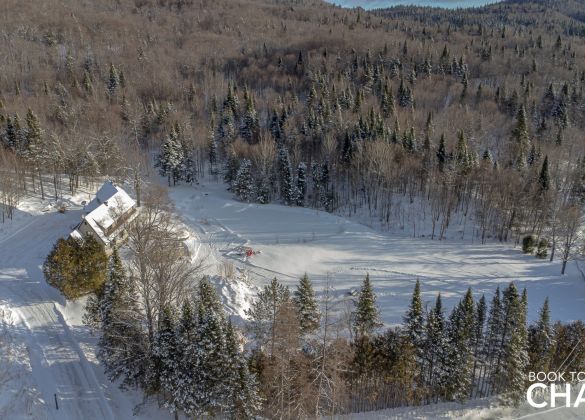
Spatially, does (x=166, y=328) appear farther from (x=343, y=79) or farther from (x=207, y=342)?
(x=343, y=79)

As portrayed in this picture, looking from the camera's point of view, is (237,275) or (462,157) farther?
(462,157)

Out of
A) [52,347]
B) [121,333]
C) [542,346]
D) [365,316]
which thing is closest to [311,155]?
[365,316]

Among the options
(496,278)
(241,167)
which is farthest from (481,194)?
(241,167)

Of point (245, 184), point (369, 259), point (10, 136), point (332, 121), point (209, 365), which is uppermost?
point (332, 121)

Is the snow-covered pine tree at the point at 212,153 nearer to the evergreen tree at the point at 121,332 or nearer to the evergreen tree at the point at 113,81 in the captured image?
the evergreen tree at the point at 113,81

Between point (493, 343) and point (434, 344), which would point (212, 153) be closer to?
point (434, 344)

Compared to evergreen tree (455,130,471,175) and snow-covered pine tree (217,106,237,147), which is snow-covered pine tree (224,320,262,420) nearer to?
evergreen tree (455,130,471,175)

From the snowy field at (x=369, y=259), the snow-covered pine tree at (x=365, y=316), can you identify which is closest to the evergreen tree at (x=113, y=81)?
the snowy field at (x=369, y=259)

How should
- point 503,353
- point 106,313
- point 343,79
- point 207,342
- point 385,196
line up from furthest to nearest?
1. point 343,79
2. point 385,196
3. point 503,353
4. point 106,313
5. point 207,342
